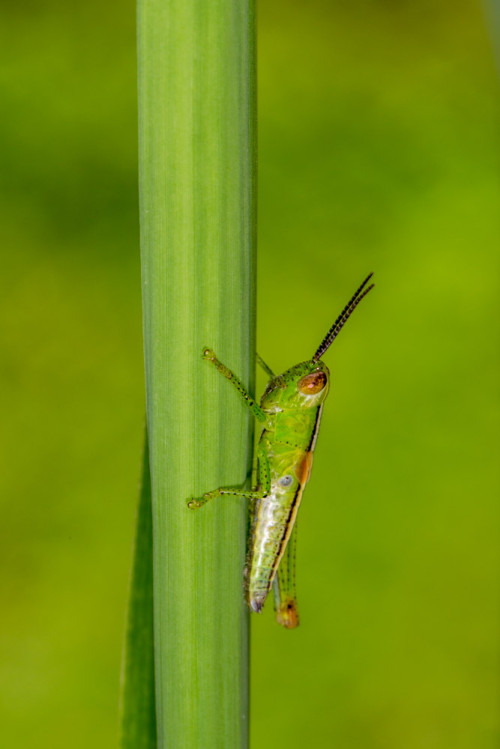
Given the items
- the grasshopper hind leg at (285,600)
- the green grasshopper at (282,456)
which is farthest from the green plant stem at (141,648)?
the grasshopper hind leg at (285,600)

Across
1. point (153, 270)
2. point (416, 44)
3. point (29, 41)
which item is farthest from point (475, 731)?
point (29, 41)

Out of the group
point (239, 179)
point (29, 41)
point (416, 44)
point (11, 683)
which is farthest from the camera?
point (416, 44)

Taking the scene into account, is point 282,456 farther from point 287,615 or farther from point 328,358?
point 328,358

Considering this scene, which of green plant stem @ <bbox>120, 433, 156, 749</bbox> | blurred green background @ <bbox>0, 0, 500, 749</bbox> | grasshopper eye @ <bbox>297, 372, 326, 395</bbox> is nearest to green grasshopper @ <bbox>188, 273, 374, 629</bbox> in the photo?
grasshopper eye @ <bbox>297, 372, 326, 395</bbox>

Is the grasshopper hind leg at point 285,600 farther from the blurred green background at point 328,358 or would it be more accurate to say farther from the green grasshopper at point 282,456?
the blurred green background at point 328,358

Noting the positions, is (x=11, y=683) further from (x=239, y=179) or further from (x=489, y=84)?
(x=489, y=84)
